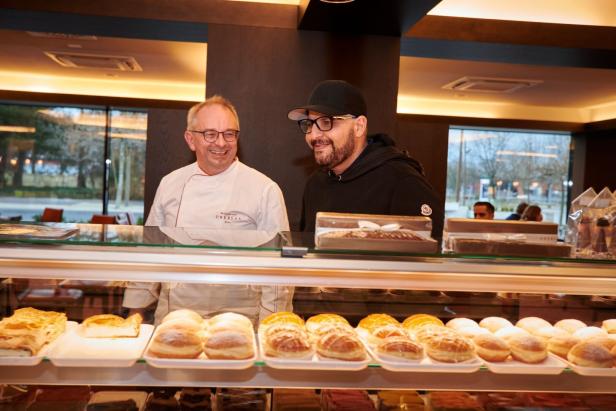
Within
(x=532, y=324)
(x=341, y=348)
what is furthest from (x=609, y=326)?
(x=341, y=348)

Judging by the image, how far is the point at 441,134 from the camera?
24.8 ft

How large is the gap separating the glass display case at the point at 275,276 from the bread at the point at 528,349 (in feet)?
0.17

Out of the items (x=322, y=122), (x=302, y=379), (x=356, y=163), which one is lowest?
(x=302, y=379)

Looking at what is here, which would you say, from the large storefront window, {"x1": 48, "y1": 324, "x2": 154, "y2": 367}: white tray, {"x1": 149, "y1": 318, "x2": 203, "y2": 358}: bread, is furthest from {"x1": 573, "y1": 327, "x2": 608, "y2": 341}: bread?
the large storefront window

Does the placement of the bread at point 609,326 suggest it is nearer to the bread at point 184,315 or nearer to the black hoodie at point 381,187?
the black hoodie at point 381,187

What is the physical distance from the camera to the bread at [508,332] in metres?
2.14

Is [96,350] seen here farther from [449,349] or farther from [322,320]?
[449,349]

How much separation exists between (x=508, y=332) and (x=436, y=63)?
263 inches

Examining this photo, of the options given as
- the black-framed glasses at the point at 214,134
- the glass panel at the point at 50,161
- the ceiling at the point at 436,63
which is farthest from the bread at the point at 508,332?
the glass panel at the point at 50,161

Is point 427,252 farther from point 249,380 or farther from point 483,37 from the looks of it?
point 483,37

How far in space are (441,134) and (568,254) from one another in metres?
5.57

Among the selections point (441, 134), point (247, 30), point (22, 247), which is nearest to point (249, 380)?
point (22, 247)

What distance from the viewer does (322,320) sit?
87.4 inches

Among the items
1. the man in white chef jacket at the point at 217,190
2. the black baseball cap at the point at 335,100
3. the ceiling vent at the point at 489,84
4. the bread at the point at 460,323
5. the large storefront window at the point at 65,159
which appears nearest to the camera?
the bread at the point at 460,323
